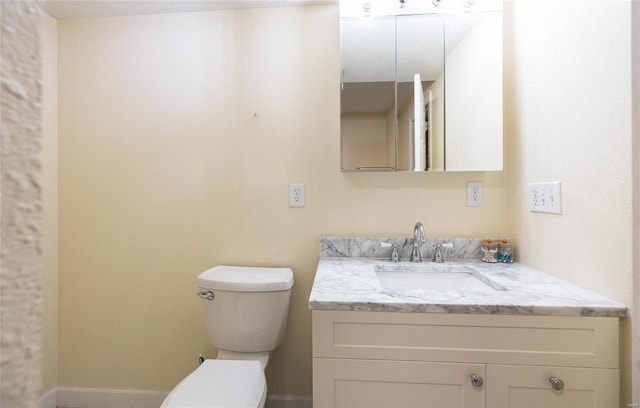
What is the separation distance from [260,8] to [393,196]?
1.14 m

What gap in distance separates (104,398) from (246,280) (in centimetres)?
108

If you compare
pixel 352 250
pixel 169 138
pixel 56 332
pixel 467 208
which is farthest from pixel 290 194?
pixel 56 332

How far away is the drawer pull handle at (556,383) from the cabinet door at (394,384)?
6.9 inches

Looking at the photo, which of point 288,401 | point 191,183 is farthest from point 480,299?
point 191,183

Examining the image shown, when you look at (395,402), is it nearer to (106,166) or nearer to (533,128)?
(533,128)

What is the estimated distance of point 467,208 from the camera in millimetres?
1479

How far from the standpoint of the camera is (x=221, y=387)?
1026mm

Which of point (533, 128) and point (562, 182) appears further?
point (533, 128)

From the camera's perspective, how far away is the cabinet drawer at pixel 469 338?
828 mm

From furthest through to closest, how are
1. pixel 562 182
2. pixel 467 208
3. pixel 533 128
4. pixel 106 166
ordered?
1. pixel 106 166
2. pixel 467 208
3. pixel 533 128
4. pixel 562 182

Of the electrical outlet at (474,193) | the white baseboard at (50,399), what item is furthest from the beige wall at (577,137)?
the white baseboard at (50,399)

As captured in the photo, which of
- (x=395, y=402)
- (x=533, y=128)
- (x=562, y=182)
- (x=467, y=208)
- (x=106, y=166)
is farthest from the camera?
(x=106, y=166)

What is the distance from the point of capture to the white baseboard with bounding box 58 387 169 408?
1582mm

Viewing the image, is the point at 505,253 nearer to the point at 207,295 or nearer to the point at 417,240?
the point at 417,240
